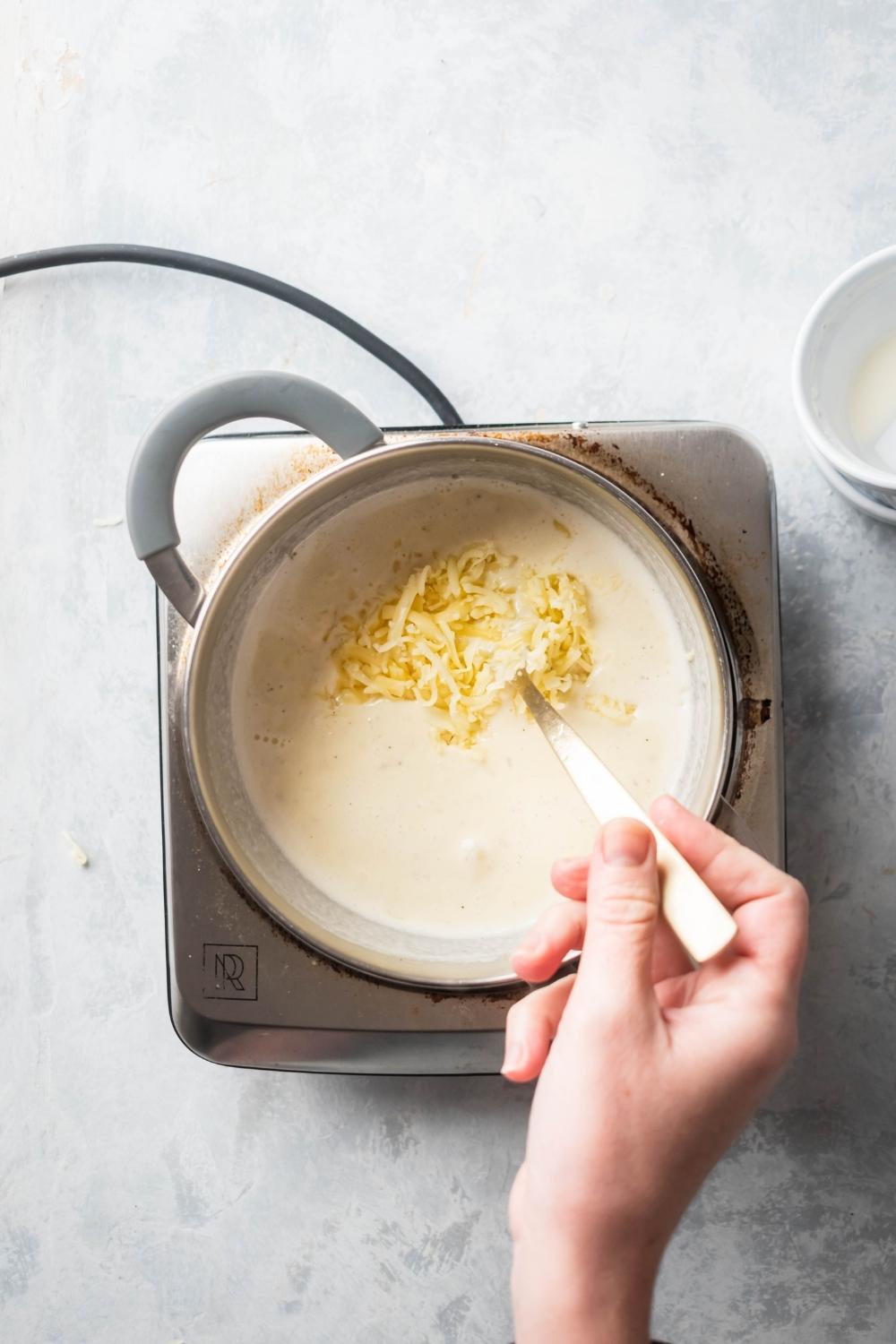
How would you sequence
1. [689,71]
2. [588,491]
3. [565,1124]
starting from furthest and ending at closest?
[689,71] < [588,491] < [565,1124]

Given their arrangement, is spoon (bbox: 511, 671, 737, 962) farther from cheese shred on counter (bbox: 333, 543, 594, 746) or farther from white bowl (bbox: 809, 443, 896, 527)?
white bowl (bbox: 809, 443, 896, 527)

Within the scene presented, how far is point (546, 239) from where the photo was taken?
74 centimetres

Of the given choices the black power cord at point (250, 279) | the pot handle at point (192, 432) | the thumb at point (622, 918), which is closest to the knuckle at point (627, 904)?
the thumb at point (622, 918)

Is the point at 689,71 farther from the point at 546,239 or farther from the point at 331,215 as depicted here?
the point at 331,215

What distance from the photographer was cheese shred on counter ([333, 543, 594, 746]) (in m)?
0.62

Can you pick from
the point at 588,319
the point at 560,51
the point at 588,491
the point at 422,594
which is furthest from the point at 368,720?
the point at 560,51

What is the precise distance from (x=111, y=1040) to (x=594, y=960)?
469mm

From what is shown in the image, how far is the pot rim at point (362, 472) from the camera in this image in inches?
21.7

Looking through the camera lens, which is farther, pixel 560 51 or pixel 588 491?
pixel 560 51

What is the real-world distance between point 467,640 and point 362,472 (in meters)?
0.12

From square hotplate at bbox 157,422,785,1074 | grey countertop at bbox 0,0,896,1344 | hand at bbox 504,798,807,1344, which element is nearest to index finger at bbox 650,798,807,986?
hand at bbox 504,798,807,1344

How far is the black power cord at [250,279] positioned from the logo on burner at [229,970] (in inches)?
14.1

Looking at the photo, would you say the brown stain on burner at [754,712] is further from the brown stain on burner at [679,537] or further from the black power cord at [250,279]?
the black power cord at [250,279]

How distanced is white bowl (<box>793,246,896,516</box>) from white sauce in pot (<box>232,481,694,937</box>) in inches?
5.4
